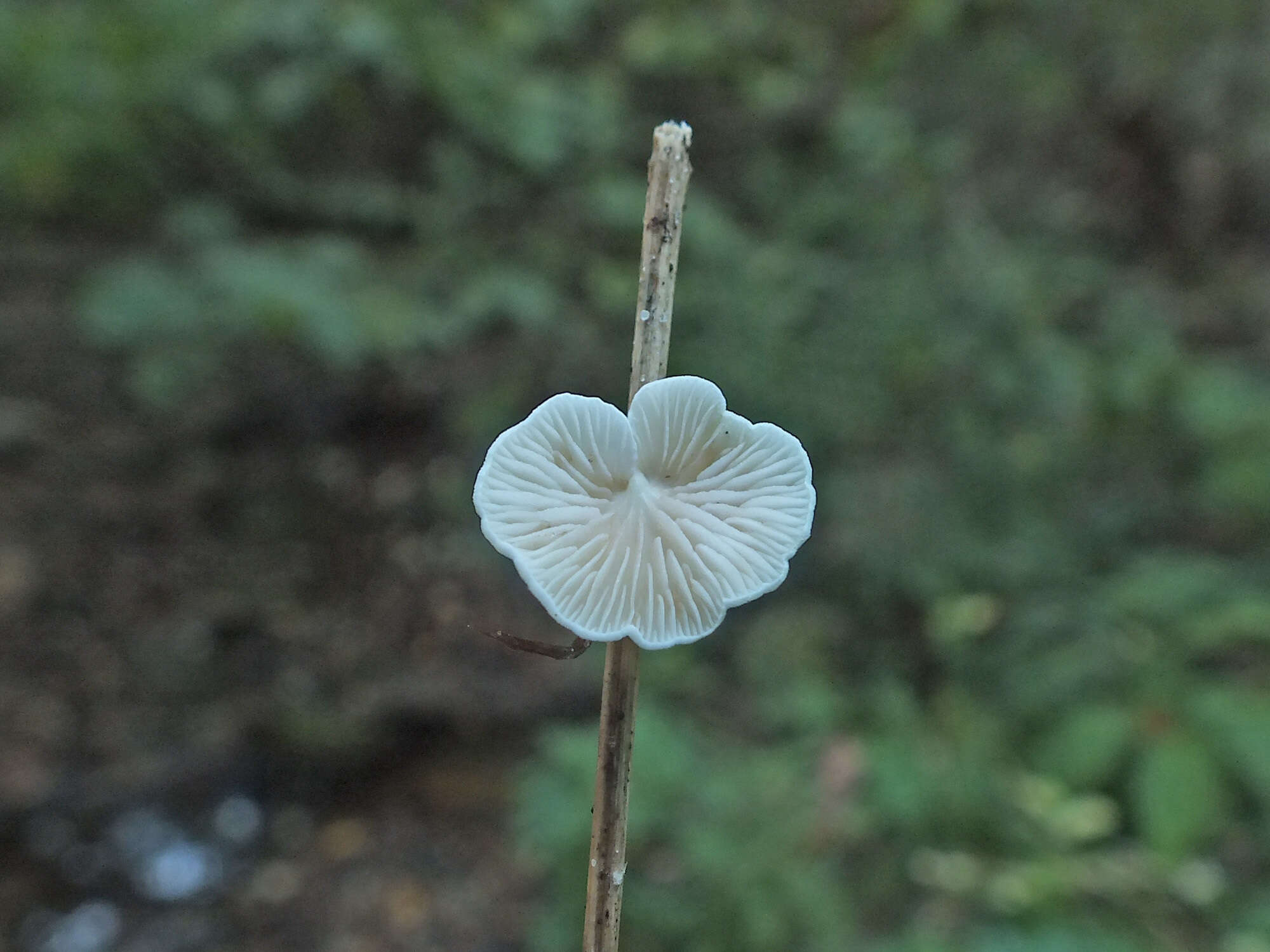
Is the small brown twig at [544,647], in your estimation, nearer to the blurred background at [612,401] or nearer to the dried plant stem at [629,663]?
the dried plant stem at [629,663]

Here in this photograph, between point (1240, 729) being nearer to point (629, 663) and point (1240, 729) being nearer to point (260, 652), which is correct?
point (629, 663)

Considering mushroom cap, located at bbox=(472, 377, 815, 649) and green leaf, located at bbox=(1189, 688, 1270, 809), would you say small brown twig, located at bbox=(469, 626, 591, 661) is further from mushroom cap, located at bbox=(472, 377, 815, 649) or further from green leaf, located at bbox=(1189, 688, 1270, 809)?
green leaf, located at bbox=(1189, 688, 1270, 809)

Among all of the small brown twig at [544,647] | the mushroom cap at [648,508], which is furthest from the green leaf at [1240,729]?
the small brown twig at [544,647]

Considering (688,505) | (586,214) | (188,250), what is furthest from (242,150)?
(688,505)

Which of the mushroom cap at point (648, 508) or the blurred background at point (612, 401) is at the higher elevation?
the blurred background at point (612, 401)

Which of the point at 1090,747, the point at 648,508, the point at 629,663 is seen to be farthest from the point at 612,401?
the point at 629,663

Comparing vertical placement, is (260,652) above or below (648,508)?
above

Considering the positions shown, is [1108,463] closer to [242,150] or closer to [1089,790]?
[1089,790]
